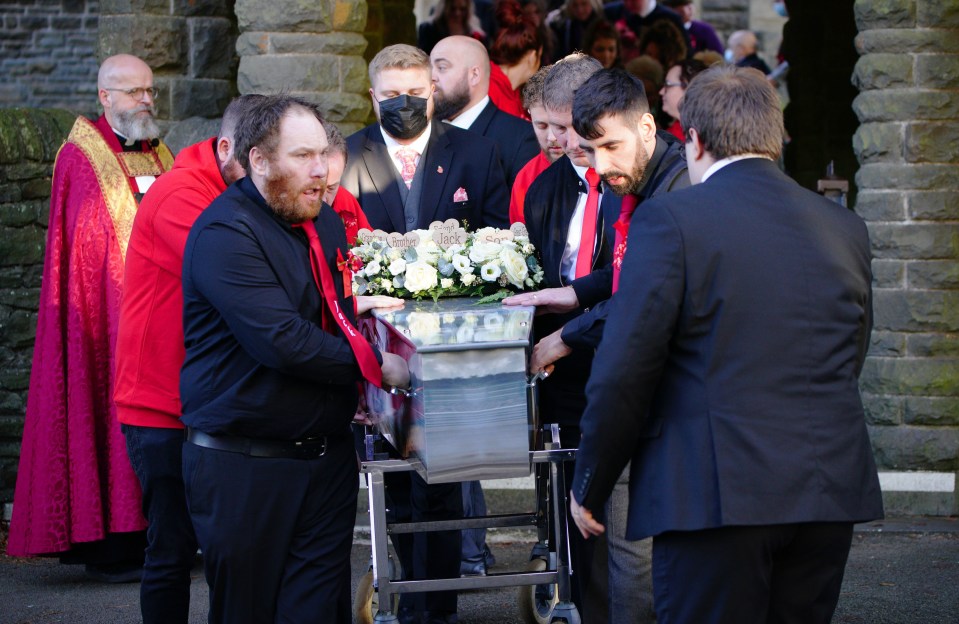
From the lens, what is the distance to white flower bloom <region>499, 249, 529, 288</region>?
5035mm

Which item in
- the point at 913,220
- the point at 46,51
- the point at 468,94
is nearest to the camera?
the point at 468,94

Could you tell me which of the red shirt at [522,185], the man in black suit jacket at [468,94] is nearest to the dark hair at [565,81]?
the red shirt at [522,185]

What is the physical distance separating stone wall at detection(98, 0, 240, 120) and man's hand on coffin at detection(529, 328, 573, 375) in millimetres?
4578

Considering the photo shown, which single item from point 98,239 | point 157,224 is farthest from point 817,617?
point 98,239

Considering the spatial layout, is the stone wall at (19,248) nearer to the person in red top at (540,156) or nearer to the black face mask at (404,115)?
the black face mask at (404,115)

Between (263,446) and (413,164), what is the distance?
7.08ft

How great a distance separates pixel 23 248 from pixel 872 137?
4428 millimetres

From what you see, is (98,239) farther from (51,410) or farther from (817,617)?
(817,617)

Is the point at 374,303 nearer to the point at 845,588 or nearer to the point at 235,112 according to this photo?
the point at 235,112

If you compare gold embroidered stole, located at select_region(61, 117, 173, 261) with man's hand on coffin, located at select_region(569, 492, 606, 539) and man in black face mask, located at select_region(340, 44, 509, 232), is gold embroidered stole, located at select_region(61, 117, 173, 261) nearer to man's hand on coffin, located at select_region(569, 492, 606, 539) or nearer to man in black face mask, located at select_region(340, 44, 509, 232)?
man in black face mask, located at select_region(340, 44, 509, 232)

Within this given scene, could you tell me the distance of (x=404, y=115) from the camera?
19.8 feet

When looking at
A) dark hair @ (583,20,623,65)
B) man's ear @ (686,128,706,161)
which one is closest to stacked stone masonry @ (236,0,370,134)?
dark hair @ (583,20,623,65)

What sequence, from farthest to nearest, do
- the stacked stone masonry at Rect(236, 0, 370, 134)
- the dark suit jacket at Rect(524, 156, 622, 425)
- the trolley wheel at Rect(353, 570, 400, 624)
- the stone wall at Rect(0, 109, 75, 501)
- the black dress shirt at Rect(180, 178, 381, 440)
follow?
the stacked stone masonry at Rect(236, 0, 370, 134) < the stone wall at Rect(0, 109, 75, 501) < the trolley wheel at Rect(353, 570, 400, 624) < the dark suit jacket at Rect(524, 156, 622, 425) < the black dress shirt at Rect(180, 178, 381, 440)

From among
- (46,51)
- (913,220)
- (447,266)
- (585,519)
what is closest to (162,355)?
(447,266)
